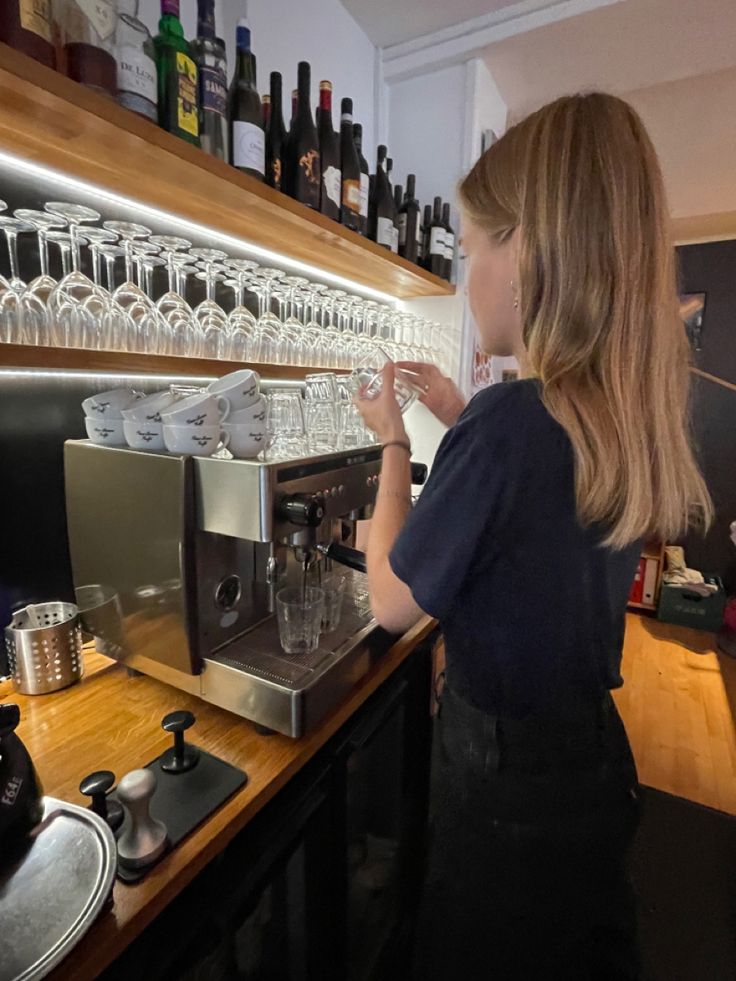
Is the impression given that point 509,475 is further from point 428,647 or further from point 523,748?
point 428,647

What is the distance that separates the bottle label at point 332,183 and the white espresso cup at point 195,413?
2.53 feet

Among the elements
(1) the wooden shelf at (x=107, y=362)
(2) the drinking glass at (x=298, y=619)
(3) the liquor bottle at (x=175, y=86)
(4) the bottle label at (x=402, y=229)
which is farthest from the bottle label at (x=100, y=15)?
(4) the bottle label at (x=402, y=229)

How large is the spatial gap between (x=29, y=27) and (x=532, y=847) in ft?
4.24

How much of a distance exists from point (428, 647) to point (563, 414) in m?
0.87

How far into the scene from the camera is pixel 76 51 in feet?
2.38

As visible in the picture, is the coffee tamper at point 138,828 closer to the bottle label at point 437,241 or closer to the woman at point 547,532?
the woman at point 547,532

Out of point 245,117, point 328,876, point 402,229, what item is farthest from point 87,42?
point 328,876

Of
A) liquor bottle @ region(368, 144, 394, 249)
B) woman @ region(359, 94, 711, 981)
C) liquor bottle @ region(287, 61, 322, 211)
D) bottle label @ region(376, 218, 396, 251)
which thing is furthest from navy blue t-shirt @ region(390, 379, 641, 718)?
liquor bottle @ region(368, 144, 394, 249)

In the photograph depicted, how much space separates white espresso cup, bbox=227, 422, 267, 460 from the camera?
2.85 feet

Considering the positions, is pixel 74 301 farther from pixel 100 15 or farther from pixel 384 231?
pixel 384 231

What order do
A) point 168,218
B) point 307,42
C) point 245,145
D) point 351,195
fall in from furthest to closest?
point 307,42, point 351,195, point 168,218, point 245,145

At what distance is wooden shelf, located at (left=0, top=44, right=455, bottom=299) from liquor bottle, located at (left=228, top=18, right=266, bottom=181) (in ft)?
0.17

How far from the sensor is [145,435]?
90cm

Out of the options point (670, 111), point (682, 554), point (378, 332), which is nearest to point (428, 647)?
point (378, 332)
